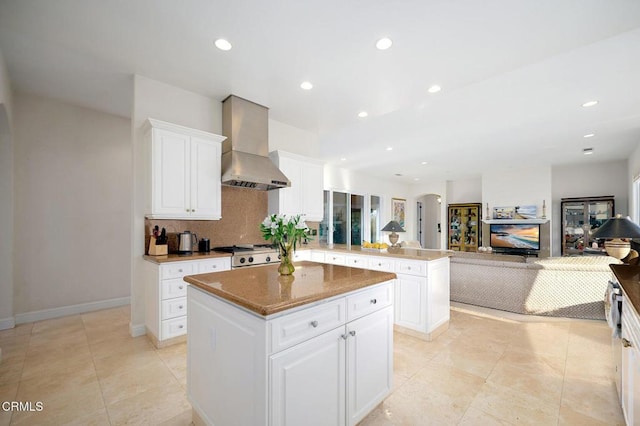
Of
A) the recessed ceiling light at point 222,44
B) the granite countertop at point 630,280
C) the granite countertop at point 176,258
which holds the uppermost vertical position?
the recessed ceiling light at point 222,44

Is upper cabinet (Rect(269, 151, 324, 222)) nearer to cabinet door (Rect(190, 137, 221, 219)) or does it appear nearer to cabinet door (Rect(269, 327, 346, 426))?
cabinet door (Rect(190, 137, 221, 219))

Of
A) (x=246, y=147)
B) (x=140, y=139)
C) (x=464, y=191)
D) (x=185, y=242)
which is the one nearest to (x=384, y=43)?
(x=246, y=147)

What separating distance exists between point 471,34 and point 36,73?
445 centimetres

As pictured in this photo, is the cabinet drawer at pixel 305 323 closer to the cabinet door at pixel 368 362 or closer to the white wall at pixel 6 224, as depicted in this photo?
the cabinet door at pixel 368 362

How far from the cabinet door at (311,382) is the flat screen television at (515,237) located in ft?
28.3

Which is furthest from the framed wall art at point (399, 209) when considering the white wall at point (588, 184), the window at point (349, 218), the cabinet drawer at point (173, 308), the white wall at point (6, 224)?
the white wall at point (6, 224)

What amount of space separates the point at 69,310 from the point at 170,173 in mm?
2519

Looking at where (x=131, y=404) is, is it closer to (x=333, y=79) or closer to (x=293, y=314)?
(x=293, y=314)

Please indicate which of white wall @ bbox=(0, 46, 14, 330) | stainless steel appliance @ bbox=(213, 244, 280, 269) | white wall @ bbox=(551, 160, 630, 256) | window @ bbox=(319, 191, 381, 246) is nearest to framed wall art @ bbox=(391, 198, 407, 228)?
window @ bbox=(319, 191, 381, 246)

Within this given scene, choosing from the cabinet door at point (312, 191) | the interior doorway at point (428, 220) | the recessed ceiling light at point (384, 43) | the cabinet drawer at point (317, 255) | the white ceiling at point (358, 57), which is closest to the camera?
the white ceiling at point (358, 57)

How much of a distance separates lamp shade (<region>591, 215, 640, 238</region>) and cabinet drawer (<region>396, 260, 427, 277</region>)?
1.36 metres

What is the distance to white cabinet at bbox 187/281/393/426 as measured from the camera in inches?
48.3

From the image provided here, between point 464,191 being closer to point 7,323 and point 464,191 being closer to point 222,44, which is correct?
point 222,44

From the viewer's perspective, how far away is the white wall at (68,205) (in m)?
3.49
